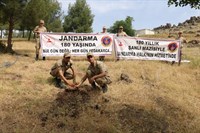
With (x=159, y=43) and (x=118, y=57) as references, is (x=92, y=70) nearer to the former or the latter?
(x=118, y=57)

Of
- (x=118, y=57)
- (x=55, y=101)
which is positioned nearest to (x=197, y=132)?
(x=55, y=101)

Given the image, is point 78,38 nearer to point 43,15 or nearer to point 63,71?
point 63,71

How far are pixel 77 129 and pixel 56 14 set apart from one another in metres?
41.4

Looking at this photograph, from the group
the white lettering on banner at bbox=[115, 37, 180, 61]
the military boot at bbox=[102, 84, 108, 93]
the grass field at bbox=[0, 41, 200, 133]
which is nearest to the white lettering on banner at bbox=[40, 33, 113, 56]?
the white lettering on banner at bbox=[115, 37, 180, 61]

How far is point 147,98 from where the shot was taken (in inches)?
520

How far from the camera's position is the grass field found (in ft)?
34.6

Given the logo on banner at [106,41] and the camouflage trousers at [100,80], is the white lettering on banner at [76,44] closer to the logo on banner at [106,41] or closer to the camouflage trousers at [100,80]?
the logo on banner at [106,41]

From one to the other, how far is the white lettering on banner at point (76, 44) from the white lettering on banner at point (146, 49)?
55 centimetres

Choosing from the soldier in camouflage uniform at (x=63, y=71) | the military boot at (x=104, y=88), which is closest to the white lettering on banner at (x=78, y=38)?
the soldier in camouflage uniform at (x=63, y=71)

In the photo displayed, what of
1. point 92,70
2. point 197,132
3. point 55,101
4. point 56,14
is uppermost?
point 56,14

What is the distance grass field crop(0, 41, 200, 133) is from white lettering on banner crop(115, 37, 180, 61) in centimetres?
204

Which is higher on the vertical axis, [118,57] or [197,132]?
[118,57]

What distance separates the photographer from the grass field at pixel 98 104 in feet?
34.6

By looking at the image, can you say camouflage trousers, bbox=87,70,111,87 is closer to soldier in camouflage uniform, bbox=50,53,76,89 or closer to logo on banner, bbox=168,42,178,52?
soldier in camouflage uniform, bbox=50,53,76,89
